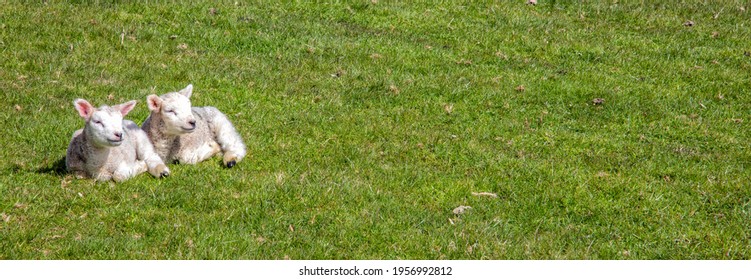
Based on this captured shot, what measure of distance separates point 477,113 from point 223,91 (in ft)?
11.7

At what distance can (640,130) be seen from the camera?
13.6 meters

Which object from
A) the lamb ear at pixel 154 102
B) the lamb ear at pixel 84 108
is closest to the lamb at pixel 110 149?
the lamb ear at pixel 84 108

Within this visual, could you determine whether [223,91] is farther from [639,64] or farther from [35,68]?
[639,64]

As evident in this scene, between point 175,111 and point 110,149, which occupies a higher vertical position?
point 175,111

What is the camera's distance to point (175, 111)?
10.6m

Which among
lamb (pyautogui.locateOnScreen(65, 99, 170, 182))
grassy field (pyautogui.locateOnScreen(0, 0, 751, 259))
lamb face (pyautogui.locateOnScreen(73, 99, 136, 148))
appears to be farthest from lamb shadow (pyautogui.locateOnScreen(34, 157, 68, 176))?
lamb face (pyautogui.locateOnScreen(73, 99, 136, 148))

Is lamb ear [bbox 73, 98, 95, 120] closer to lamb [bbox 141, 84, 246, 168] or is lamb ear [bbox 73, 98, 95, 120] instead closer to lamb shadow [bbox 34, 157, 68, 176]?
lamb [bbox 141, 84, 246, 168]

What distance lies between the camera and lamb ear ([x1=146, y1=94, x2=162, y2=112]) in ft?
34.7

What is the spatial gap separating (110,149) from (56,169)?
3.20ft

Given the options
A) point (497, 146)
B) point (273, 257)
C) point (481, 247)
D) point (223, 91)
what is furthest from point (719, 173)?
point (223, 91)

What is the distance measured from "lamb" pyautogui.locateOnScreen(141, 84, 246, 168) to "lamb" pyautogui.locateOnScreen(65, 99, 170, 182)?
0.22 m

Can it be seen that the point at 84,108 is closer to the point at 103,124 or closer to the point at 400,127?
the point at 103,124

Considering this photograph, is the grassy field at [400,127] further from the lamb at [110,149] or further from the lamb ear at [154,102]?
the lamb ear at [154,102]

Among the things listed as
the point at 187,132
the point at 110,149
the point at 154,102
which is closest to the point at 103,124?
the point at 110,149
